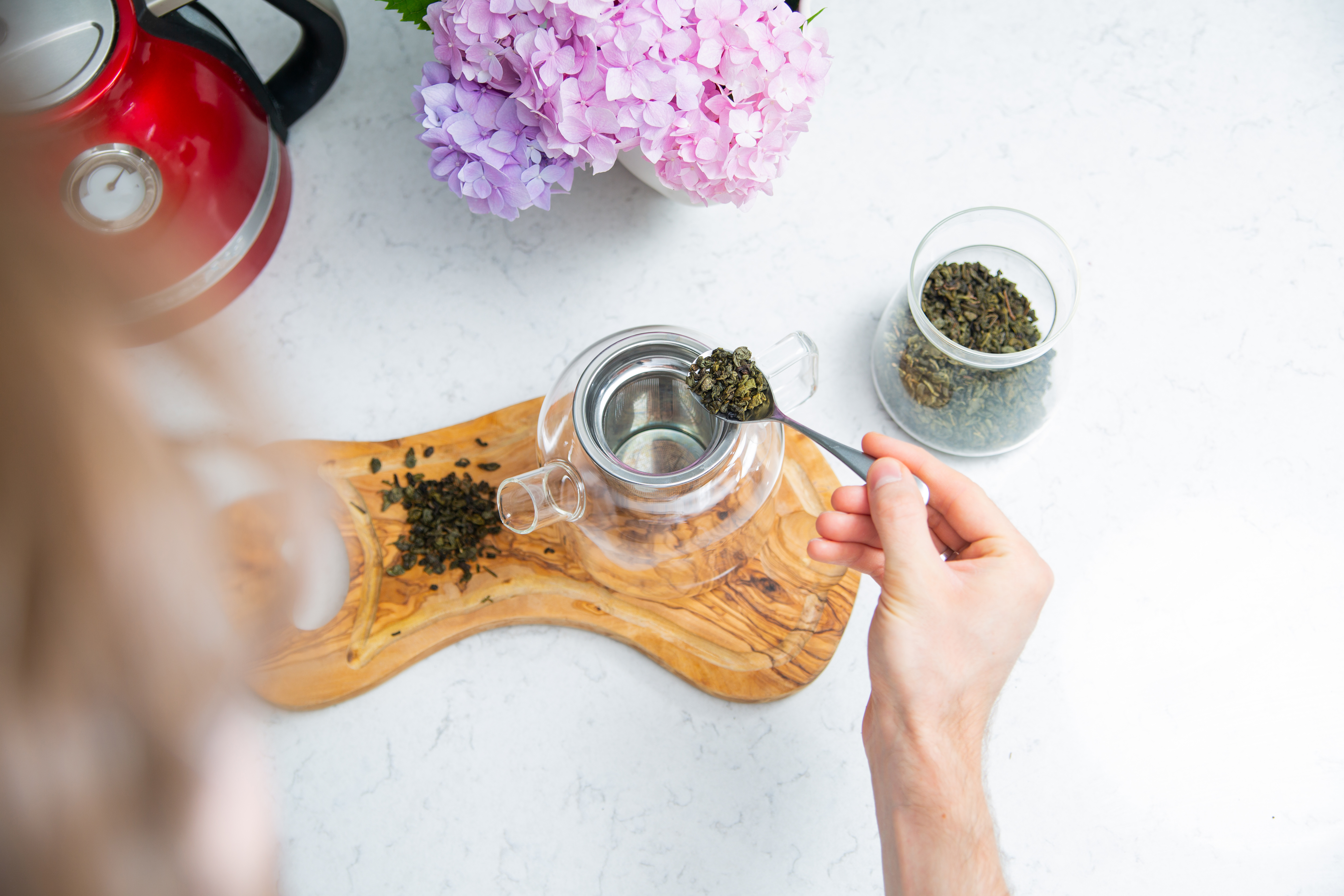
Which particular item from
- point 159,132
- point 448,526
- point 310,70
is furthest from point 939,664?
point 310,70

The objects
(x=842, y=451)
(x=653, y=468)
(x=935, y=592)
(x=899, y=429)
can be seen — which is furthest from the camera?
(x=899, y=429)

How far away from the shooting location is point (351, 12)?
4.61 ft

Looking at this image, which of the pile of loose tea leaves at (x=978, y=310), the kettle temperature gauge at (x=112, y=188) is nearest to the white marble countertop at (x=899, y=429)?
the pile of loose tea leaves at (x=978, y=310)

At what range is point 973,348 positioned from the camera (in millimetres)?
1117

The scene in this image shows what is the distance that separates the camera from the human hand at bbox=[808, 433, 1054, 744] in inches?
34.4

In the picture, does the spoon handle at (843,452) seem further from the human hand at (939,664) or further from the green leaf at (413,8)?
the green leaf at (413,8)

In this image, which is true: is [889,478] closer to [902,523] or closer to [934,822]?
[902,523]

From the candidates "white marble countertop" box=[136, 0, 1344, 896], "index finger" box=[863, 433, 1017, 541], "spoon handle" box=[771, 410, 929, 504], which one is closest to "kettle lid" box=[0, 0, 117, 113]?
"white marble countertop" box=[136, 0, 1344, 896]

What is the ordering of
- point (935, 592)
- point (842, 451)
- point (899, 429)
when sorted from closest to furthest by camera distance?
1. point (935, 592)
2. point (842, 451)
3. point (899, 429)

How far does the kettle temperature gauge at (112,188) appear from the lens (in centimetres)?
99

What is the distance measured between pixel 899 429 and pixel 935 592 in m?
0.43

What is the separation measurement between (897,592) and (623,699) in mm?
477

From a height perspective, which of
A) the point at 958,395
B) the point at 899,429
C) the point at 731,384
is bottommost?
the point at 899,429

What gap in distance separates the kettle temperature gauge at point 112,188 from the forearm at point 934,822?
1089 millimetres
